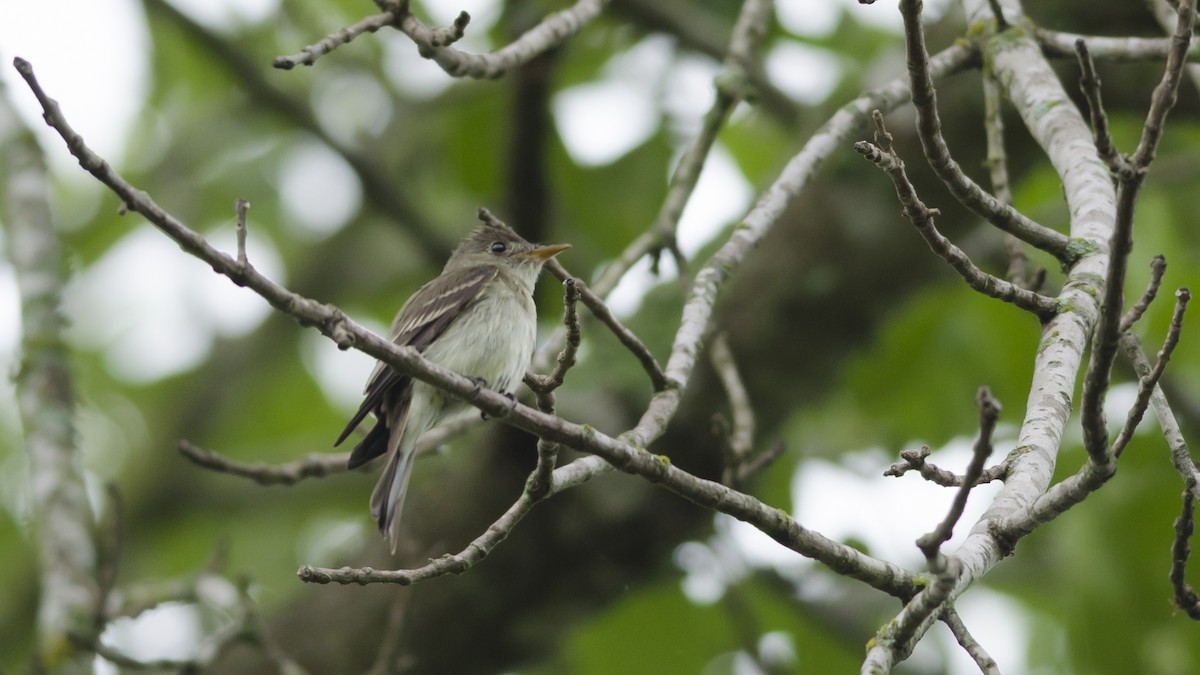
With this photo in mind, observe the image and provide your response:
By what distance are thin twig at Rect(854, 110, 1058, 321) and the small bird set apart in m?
2.01

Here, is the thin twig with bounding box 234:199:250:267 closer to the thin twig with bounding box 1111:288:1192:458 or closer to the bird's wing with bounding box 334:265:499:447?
the thin twig with bounding box 1111:288:1192:458

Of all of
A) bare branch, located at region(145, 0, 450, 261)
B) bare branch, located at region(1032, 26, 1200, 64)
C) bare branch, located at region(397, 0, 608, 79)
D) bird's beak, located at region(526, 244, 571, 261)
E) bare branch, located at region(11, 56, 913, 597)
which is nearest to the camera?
bare branch, located at region(11, 56, 913, 597)

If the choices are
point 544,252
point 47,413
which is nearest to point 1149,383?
point 544,252

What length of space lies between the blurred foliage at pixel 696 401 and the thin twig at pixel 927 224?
246cm

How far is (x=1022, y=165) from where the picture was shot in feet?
21.3

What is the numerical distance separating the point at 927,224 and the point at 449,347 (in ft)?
9.90

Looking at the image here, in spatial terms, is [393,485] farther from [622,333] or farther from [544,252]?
[622,333]

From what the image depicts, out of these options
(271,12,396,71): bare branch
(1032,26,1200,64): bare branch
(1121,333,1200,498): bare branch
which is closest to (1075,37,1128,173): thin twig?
(1121,333,1200,498): bare branch

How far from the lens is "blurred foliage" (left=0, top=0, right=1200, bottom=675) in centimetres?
612

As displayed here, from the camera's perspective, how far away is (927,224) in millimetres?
2746

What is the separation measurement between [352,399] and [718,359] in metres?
5.32

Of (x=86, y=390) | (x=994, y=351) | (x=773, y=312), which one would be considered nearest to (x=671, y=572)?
(x=773, y=312)

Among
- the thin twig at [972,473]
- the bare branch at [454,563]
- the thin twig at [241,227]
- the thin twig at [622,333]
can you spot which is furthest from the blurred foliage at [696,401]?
the thin twig at [972,473]

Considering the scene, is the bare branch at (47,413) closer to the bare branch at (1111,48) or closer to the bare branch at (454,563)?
the bare branch at (454,563)
